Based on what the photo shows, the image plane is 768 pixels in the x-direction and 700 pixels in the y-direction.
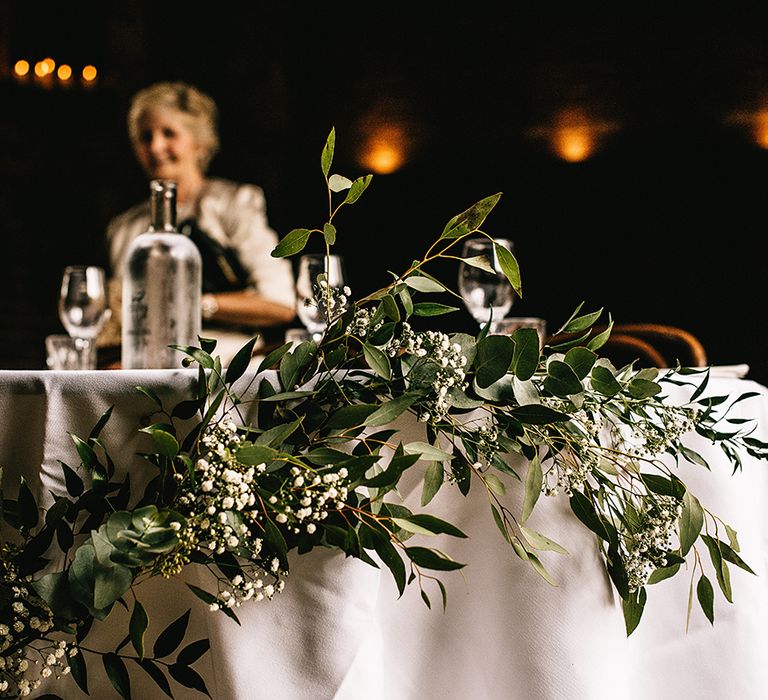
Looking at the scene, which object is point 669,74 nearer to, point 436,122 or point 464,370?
point 436,122

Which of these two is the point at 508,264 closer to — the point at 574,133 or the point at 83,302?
the point at 83,302

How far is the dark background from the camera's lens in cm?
372

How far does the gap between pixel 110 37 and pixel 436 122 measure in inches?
67.4

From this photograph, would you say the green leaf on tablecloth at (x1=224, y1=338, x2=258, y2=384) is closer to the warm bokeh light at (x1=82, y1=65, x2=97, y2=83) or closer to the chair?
the chair

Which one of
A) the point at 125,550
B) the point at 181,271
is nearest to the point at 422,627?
the point at 125,550

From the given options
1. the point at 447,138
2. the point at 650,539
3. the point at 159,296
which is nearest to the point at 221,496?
the point at 650,539

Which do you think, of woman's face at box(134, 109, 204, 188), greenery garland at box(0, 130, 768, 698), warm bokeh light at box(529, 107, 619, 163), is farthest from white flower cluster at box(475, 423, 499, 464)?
woman's face at box(134, 109, 204, 188)

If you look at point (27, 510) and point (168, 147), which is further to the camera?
point (168, 147)

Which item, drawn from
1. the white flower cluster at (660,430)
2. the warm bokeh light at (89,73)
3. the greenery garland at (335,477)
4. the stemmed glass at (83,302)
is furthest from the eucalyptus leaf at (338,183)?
the warm bokeh light at (89,73)

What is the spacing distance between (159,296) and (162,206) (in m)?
0.12

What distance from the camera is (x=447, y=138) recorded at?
414 cm

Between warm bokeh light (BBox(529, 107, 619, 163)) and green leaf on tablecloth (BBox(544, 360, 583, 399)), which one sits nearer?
green leaf on tablecloth (BBox(544, 360, 583, 399))

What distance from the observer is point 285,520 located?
684mm

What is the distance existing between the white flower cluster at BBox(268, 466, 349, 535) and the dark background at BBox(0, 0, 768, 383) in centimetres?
321
